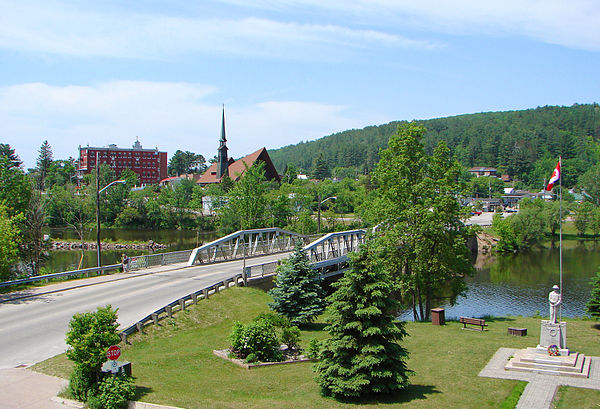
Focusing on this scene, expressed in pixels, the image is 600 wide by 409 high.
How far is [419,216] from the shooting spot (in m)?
27.3

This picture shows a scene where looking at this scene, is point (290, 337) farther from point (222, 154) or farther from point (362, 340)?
point (222, 154)

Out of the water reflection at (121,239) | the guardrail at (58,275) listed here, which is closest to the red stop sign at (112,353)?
the guardrail at (58,275)

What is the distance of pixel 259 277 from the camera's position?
94.2 ft

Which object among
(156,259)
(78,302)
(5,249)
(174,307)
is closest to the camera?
(174,307)

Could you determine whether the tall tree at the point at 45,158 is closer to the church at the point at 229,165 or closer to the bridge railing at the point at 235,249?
the church at the point at 229,165

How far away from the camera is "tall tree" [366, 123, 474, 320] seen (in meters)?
27.0

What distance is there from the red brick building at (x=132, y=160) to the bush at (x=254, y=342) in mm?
154327

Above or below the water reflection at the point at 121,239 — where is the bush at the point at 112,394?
above

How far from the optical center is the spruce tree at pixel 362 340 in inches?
489

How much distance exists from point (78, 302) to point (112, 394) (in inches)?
439

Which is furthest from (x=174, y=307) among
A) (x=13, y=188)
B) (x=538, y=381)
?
(x=13, y=188)

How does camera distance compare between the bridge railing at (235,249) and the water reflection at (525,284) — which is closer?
the bridge railing at (235,249)

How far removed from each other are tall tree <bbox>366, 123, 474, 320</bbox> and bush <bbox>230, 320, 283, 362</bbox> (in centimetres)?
1207

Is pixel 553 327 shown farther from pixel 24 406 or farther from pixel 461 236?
pixel 24 406
